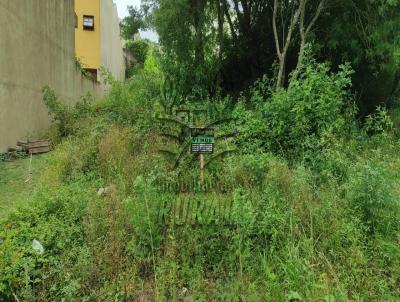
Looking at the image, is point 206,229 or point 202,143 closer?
point 206,229

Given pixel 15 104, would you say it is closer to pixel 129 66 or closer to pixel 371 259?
pixel 371 259

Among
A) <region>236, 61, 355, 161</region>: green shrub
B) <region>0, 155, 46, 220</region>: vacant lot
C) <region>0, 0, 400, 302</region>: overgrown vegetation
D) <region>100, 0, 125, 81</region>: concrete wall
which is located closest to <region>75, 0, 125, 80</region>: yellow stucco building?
<region>100, 0, 125, 81</region>: concrete wall

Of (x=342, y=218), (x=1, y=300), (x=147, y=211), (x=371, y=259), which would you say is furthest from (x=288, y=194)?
(x=1, y=300)

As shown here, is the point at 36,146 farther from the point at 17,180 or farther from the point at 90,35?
the point at 90,35

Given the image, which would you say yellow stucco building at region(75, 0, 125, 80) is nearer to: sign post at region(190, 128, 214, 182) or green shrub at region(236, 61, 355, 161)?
green shrub at region(236, 61, 355, 161)

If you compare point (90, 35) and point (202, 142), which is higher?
point (90, 35)

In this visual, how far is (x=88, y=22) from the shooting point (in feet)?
52.4

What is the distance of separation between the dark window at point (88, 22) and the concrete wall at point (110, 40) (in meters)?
0.58

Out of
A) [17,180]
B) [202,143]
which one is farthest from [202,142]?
[17,180]

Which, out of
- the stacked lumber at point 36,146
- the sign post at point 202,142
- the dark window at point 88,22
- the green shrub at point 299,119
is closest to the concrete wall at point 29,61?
the stacked lumber at point 36,146

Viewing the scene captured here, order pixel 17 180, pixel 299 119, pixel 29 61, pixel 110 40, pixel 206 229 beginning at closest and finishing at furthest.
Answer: pixel 206 229 < pixel 17 180 < pixel 299 119 < pixel 29 61 < pixel 110 40

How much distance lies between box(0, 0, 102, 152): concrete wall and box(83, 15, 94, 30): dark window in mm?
6294

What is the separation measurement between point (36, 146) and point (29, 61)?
5.88ft

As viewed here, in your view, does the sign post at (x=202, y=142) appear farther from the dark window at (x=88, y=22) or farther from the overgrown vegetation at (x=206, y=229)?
the dark window at (x=88, y=22)
